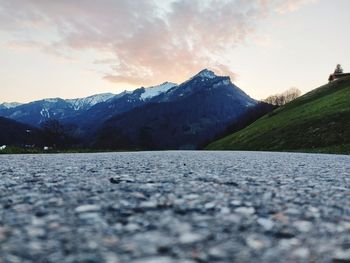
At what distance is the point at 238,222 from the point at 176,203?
5.41ft

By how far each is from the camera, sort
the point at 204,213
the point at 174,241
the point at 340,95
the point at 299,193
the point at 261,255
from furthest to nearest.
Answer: the point at 340,95, the point at 299,193, the point at 204,213, the point at 174,241, the point at 261,255

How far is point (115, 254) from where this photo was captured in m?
4.68

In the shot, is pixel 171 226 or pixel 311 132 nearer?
pixel 171 226

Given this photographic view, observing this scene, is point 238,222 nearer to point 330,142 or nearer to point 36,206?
point 36,206

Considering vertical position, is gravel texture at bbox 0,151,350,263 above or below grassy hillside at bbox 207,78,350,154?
below

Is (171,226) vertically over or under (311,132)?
under

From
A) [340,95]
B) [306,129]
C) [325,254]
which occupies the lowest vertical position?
[325,254]

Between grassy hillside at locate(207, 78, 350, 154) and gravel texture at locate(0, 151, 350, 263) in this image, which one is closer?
gravel texture at locate(0, 151, 350, 263)

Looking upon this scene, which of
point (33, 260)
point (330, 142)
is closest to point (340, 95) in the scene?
point (330, 142)

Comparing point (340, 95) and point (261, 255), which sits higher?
point (340, 95)

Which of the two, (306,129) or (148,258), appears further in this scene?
(306,129)

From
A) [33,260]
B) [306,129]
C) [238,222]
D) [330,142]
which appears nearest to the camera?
[33,260]

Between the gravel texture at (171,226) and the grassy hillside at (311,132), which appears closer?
the gravel texture at (171,226)

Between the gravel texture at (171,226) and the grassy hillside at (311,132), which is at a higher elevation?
the grassy hillside at (311,132)
